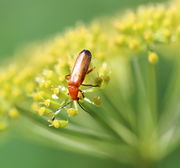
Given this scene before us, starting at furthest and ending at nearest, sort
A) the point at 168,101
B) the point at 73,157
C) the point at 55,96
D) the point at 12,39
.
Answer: the point at 12,39 → the point at 73,157 → the point at 168,101 → the point at 55,96

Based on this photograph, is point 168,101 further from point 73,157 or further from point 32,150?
point 32,150

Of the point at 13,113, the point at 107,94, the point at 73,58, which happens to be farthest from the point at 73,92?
the point at 13,113

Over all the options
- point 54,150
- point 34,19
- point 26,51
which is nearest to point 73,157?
point 54,150

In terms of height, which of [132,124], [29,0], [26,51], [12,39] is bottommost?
[132,124]

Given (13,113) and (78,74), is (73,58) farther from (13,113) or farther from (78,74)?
(13,113)

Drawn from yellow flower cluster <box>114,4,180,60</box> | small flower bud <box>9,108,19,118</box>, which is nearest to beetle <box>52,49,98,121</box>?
yellow flower cluster <box>114,4,180,60</box>

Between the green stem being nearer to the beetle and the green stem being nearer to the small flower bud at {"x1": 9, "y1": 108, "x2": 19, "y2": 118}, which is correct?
the beetle
